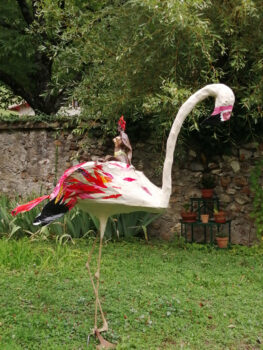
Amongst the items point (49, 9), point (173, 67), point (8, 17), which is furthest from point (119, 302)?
point (8, 17)

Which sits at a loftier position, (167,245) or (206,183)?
(206,183)

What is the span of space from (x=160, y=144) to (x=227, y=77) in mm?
1396

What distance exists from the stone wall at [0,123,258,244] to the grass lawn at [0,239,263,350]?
95cm

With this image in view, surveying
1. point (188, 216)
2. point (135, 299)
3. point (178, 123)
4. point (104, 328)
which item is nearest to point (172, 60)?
point (188, 216)

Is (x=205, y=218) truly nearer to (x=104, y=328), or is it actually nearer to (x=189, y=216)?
(x=189, y=216)

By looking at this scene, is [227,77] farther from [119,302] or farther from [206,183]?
[119,302]

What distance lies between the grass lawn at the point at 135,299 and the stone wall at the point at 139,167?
95 cm

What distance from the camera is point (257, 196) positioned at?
5730mm

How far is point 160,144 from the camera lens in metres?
6.16

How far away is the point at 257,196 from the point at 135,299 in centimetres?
288

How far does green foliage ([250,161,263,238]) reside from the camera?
5.70 meters

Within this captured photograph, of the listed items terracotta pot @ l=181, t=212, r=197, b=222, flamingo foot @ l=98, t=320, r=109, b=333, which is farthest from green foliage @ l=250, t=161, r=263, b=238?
flamingo foot @ l=98, t=320, r=109, b=333

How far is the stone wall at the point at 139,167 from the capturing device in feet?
19.6

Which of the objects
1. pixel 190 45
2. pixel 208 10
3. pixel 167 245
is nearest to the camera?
pixel 190 45
